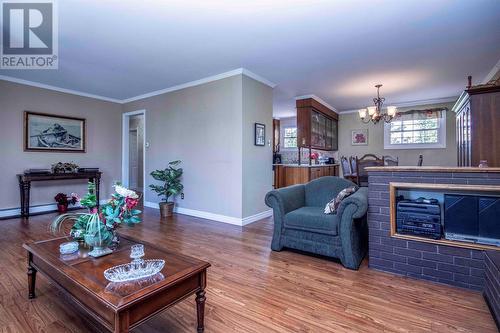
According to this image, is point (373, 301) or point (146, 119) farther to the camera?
point (146, 119)

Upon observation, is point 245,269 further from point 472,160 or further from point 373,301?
point 472,160

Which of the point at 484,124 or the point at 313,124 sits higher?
the point at 313,124

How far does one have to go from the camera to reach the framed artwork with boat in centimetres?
470

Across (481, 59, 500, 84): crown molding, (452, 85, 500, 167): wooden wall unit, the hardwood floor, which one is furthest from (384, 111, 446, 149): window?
the hardwood floor

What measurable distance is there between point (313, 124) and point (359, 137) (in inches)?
87.1

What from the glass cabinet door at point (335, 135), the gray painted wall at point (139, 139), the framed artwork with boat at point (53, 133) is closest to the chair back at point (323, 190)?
the glass cabinet door at point (335, 135)

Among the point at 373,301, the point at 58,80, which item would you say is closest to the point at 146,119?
the point at 58,80

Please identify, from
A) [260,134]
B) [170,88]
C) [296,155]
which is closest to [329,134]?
[296,155]

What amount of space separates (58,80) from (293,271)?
514cm

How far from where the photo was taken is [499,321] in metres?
1.55

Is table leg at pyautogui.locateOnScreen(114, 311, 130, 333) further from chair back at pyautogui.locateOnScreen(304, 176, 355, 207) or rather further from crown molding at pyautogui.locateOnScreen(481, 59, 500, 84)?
crown molding at pyautogui.locateOnScreen(481, 59, 500, 84)

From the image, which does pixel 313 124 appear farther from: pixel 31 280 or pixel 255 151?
pixel 31 280

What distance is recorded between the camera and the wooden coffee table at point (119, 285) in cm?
111

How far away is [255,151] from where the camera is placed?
4.35 metres
